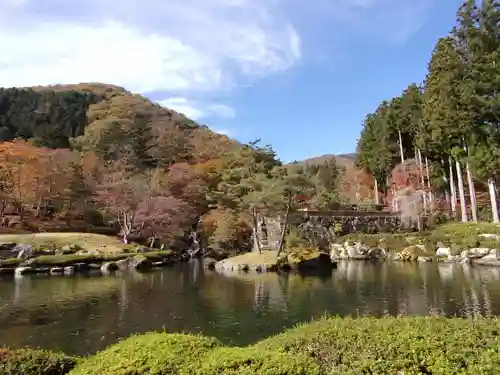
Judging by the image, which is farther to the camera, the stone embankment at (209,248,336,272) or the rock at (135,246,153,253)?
the rock at (135,246,153,253)

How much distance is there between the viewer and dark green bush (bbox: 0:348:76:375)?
5735mm

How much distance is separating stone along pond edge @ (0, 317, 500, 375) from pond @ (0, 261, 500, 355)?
4805mm

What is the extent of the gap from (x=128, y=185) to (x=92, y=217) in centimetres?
948

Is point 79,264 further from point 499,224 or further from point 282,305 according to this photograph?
point 499,224

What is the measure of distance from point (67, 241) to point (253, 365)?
34665 mm

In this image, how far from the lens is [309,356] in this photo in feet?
20.3

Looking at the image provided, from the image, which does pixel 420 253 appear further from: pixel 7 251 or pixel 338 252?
pixel 7 251

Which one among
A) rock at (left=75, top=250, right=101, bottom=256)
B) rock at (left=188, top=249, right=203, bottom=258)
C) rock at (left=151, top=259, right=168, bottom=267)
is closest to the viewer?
rock at (left=75, top=250, right=101, bottom=256)

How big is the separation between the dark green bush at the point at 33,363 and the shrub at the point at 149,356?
25cm

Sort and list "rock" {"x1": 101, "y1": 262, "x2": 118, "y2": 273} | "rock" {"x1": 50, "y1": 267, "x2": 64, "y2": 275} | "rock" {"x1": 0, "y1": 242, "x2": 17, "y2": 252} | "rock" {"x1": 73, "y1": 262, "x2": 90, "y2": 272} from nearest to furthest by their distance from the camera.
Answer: "rock" {"x1": 50, "y1": 267, "x2": 64, "y2": 275}
"rock" {"x1": 101, "y1": 262, "x2": 118, "y2": 273}
"rock" {"x1": 73, "y1": 262, "x2": 90, "y2": 272}
"rock" {"x1": 0, "y1": 242, "x2": 17, "y2": 252}

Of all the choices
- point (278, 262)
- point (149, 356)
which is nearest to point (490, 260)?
point (278, 262)

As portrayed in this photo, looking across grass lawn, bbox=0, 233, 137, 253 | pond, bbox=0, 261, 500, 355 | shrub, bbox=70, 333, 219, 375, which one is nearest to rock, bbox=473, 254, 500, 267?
pond, bbox=0, 261, 500, 355

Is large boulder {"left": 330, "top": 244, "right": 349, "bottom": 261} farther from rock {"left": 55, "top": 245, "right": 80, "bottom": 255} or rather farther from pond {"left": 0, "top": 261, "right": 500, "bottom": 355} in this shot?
rock {"left": 55, "top": 245, "right": 80, "bottom": 255}

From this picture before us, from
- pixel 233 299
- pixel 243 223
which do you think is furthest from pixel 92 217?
pixel 233 299
